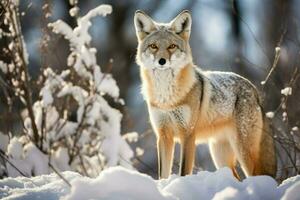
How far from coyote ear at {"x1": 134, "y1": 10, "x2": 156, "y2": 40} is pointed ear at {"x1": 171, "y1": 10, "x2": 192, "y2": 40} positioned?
0.81 ft

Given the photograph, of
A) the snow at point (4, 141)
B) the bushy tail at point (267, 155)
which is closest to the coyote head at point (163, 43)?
the bushy tail at point (267, 155)

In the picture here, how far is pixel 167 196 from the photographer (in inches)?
140

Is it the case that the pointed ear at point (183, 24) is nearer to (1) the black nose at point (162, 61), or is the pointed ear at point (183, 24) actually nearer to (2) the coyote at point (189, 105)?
(2) the coyote at point (189, 105)

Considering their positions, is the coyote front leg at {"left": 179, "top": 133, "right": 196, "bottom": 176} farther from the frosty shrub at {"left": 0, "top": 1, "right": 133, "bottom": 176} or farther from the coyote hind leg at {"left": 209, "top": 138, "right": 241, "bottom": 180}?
the frosty shrub at {"left": 0, "top": 1, "right": 133, "bottom": 176}

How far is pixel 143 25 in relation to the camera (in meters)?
6.51

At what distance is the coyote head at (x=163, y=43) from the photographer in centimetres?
605

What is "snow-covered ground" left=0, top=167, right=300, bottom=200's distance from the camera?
352cm

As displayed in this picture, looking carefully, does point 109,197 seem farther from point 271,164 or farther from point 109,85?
point 109,85

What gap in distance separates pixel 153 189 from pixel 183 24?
10.6ft

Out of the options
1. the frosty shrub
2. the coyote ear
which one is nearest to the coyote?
the coyote ear

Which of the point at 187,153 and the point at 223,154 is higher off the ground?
the point at 187,153

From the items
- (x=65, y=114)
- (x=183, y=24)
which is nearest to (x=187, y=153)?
(x=183, y=24)

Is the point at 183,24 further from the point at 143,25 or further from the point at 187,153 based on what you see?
the point at 187,153

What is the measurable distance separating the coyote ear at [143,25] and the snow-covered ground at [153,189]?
2708 mm
